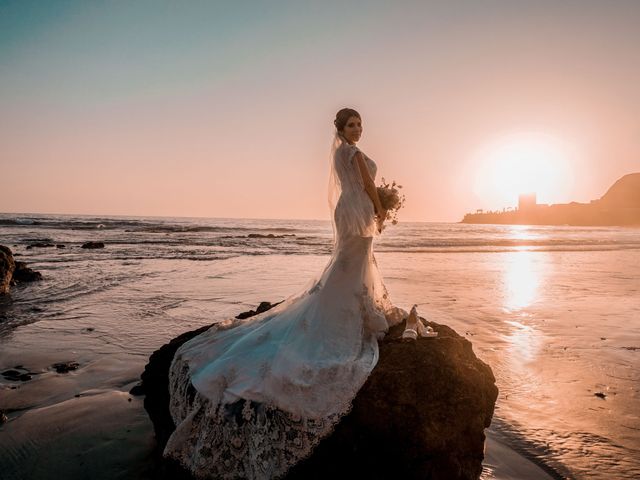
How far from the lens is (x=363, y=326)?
4441mm

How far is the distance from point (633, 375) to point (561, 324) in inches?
130

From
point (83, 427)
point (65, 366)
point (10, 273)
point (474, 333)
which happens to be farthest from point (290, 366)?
point (10, 273)

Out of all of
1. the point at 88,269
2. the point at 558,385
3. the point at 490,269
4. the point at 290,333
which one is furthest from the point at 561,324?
the point at 88,269

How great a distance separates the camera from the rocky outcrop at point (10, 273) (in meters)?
13.5

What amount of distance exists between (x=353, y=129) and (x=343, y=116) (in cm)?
18

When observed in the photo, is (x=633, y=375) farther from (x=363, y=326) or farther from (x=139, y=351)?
(x=139, y=351)

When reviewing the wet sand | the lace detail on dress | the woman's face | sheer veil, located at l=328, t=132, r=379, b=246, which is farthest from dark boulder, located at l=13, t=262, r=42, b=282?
the woman's face

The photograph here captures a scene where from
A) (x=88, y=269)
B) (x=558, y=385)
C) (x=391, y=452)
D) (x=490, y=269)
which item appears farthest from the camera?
(x=490, y=269)

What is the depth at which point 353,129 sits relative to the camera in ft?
15.7

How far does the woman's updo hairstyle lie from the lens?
477 centimetres

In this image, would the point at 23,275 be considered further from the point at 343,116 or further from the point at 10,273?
the point at 343,116

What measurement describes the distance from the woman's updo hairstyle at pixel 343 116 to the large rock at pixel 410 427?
8.10 ft

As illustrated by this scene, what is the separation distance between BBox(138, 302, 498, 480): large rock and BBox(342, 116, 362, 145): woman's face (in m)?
2.35

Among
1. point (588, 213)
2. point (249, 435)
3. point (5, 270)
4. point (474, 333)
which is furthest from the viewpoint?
point (588, 213)
